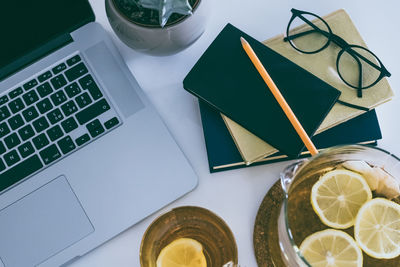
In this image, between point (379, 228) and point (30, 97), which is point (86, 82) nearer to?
point (30, 97)

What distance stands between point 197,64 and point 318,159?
0.26m

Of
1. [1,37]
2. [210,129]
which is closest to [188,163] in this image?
[210,129]

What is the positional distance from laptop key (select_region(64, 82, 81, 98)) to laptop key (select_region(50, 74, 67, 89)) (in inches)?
0.4

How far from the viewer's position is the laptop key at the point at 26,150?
2.26 feet

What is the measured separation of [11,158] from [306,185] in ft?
1.53

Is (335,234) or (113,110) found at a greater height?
(113,110)

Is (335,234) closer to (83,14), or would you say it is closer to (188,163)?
(188,163)

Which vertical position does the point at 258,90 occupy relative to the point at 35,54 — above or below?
below

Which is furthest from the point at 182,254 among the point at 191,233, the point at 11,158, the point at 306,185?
the point at 11,158

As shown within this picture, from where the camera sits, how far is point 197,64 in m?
0.70

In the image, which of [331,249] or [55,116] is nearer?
[331,249]

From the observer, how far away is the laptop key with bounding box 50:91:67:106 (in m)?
0.70

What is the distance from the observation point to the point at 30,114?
70cm

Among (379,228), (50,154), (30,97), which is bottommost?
(379,228)
